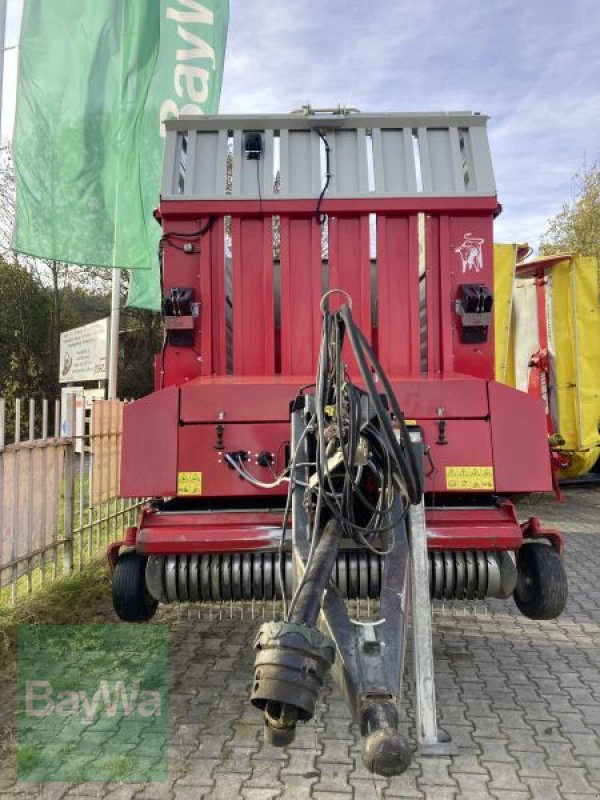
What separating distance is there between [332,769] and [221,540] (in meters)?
1.01

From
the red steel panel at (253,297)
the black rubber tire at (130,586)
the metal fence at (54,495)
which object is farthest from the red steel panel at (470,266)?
the metal fence at (54,495)

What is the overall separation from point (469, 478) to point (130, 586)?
170 cm

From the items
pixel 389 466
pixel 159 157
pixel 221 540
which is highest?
pixel 159 157

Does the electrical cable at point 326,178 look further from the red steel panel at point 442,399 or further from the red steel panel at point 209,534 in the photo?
the red steel panel at point 209,534

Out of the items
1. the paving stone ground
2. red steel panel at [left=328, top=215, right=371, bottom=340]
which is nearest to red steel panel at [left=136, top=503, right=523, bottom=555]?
the paving stone ground

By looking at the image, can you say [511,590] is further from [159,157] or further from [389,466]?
[159,157]

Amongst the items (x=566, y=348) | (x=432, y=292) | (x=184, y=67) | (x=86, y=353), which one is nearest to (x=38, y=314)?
(x=86, y=353)

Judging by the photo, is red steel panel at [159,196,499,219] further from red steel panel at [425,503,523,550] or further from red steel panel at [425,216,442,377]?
red steel panel at [425,503,523,550]

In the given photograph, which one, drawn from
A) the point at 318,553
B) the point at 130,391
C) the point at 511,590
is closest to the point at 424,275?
the point at 511,590

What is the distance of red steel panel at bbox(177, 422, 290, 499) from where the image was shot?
3.12 metres

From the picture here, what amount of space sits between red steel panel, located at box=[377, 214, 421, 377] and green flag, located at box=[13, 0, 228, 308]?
3661mm

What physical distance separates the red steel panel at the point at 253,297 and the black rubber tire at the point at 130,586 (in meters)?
1.27

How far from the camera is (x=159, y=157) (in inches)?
291

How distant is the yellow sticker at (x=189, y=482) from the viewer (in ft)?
10.2
